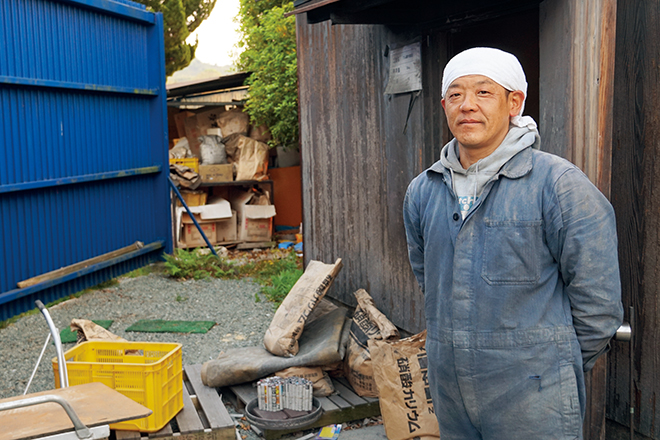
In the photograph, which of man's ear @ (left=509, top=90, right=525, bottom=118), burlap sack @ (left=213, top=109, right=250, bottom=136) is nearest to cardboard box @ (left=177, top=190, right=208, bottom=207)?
burlap sack @ (left=213, top=109, right=250, bottom=136)

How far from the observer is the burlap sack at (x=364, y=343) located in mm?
4352

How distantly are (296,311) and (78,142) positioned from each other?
528cm

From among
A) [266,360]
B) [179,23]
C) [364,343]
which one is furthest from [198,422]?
[179,23]

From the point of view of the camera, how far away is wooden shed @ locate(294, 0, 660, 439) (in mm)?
2932

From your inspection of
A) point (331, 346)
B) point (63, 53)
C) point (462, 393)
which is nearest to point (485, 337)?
point (462, 393)

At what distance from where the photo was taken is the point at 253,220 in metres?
11.4

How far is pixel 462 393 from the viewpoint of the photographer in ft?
7.14

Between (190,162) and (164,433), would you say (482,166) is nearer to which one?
(164,433)

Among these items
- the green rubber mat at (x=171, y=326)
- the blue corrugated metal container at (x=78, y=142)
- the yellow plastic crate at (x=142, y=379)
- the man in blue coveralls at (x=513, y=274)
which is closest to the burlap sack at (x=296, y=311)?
the yellow plastic crate at (x=142, y=379)

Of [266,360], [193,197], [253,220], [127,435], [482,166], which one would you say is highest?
[482,166]

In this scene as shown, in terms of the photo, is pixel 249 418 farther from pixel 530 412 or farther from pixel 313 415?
pixel 530 412

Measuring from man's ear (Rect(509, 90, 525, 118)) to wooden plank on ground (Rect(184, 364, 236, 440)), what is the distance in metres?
2.70

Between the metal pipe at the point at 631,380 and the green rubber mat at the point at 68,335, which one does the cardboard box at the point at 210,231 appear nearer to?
the green rubber mat at the point at 68,335

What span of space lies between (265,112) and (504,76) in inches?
386
